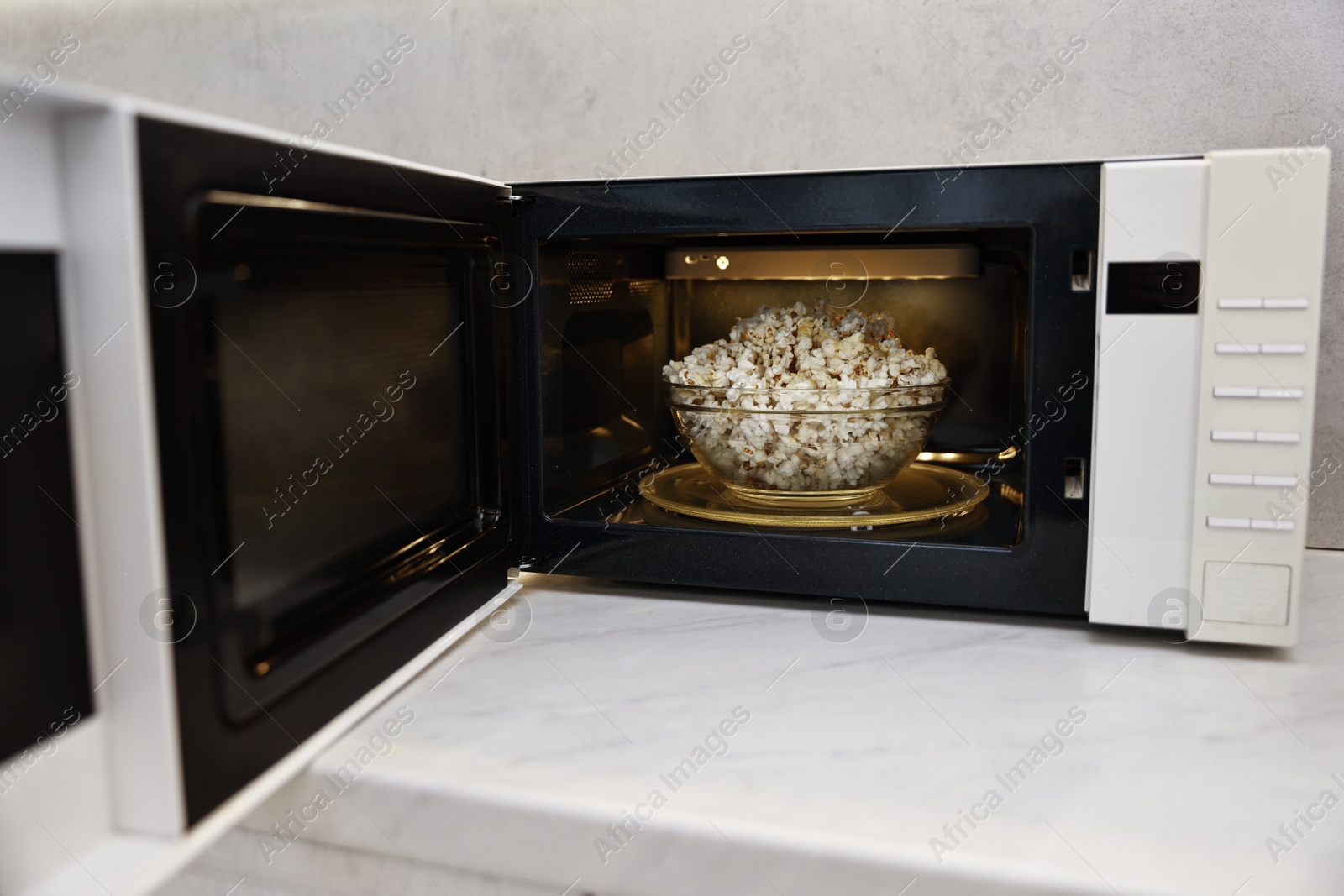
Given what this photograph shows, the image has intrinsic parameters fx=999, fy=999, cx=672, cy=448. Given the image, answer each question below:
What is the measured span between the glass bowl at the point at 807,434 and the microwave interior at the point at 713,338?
66mm

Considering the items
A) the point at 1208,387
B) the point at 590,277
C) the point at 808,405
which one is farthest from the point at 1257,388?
the point at 590,277

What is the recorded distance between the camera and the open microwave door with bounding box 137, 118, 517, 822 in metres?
0.45

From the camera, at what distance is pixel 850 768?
1.85ft

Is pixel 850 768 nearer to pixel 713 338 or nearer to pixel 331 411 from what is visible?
pixel 331 411

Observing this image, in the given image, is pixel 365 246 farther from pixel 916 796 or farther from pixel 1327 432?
pixel 1327 432

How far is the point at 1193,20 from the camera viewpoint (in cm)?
99

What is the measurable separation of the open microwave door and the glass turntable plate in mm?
176

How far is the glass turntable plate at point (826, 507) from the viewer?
2.68ft

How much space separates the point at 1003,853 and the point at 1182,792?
13cm

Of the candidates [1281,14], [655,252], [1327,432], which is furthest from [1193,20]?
[655,252]

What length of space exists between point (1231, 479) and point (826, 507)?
0.32m

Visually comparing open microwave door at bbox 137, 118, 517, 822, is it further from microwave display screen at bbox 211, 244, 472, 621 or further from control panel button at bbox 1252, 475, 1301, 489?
control panel button at bbox 1252, 475, 1301, 489

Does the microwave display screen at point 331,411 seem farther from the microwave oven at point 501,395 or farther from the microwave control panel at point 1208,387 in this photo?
the microwave control panel at point 1208,387

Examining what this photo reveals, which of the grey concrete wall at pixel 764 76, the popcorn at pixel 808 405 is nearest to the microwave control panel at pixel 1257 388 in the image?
the popcorn at pixel 808 405
